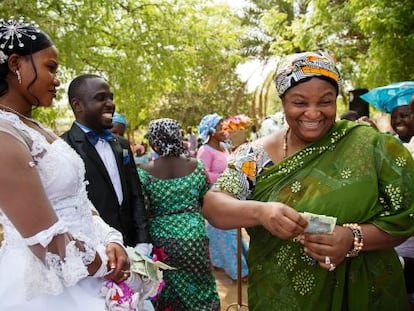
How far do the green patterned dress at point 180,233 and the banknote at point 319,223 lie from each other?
A: 6.67 ft

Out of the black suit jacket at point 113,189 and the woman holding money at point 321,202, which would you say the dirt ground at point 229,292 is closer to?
the black suit jacket at point 113,189

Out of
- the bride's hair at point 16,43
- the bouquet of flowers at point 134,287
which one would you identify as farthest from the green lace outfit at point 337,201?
the bride's hair at point 16,43

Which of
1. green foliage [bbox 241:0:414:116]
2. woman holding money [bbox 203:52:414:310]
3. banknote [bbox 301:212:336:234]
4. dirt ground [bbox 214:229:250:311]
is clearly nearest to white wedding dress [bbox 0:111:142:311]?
woman holding money [bbox 203:52:414:310]

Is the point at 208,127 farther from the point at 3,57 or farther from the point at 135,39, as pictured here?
the point at 3,57

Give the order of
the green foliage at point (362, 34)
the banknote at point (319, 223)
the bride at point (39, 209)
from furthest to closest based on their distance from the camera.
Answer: the green foliage at point (362, 34), the banknote at point (319, 223), the bride at point (39, 209)

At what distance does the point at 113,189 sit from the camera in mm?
3084

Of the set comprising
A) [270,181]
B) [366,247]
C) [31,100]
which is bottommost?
[366,247]

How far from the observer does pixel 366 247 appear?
1.89 meters

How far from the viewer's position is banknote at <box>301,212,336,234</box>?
1.76 m

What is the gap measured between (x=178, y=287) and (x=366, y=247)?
2.31 m

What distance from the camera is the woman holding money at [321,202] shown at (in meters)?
1.87

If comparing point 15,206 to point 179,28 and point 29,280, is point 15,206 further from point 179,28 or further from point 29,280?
point 179,28

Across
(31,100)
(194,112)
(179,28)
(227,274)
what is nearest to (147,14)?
(179,28)

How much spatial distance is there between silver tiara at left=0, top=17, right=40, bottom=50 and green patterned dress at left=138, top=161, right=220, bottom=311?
198 cm
